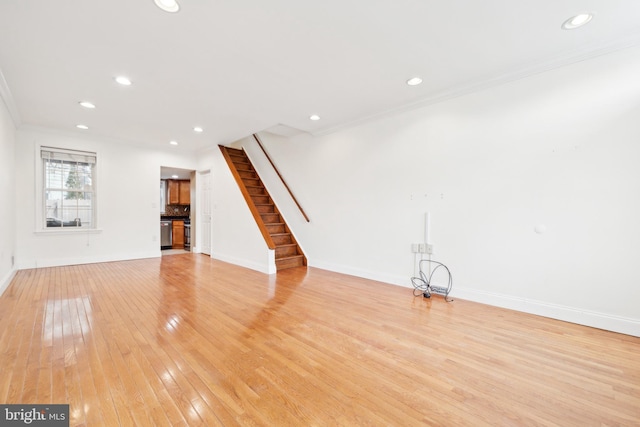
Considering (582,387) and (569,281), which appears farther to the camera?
(569,281)

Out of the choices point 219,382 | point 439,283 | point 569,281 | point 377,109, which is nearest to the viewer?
point 219,382

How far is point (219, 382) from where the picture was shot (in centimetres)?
170

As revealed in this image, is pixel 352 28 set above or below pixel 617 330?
above

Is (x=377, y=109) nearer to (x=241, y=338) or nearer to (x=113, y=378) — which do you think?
(x=241, y=338)

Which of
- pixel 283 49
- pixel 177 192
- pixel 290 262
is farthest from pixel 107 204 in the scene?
pixel 283 49

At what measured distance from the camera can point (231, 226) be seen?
5664 mm

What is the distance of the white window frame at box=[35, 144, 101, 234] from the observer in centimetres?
491

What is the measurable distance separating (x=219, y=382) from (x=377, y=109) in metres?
3.76

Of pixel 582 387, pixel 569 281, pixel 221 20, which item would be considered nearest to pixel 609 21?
pixel 569 281

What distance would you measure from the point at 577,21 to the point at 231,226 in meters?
5.54

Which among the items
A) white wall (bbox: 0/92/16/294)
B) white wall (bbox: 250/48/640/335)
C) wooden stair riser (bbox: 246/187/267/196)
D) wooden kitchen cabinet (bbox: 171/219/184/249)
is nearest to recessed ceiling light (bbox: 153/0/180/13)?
white wall (bbox: 250/48/640/335)

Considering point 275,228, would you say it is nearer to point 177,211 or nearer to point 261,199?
point 261,199

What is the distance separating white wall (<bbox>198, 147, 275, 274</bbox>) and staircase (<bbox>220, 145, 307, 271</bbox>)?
0.12 meters

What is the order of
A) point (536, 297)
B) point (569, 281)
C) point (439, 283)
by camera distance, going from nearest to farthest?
point (569, 281)
point (536, 297)
point (439, 283)
